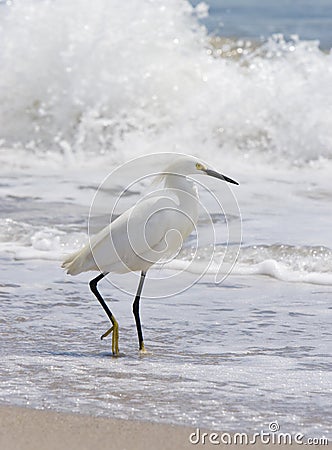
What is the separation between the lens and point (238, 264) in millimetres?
5965

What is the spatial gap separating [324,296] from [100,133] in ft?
17.4

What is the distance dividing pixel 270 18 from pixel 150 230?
40.1 ft

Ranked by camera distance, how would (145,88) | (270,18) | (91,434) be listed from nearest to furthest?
(91,434) → (145,88) → (270,18)

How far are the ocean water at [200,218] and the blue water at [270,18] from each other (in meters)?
0.18

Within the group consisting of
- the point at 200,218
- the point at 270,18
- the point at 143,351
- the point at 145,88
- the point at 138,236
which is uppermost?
the point at 138,236

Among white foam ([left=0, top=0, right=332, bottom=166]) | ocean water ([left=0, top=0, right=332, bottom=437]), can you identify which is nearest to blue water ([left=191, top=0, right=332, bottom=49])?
ocean water ([left=0, top=0, right=332, bottom=437])

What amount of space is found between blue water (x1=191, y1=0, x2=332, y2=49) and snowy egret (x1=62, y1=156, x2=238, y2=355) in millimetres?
9101

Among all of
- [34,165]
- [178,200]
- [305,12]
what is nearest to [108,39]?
[34,165]

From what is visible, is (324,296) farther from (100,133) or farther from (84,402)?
(100,133)

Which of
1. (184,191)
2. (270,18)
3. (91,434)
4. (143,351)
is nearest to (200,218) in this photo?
(184,191)

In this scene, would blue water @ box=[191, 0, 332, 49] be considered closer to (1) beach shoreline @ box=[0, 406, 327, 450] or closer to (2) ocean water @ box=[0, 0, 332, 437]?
(2) ocean water @ box=[0, 0, 332, 437]

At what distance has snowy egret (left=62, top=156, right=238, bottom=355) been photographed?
4305 mm

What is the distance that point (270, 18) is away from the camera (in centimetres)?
1591

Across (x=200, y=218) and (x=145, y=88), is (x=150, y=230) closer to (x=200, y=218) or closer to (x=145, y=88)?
(x=200, y=218)
